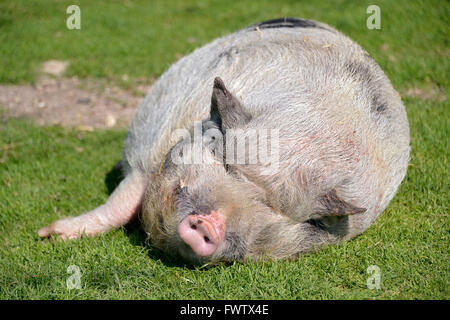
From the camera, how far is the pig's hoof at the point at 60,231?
457cm

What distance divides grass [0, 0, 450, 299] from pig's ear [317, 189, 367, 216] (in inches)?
20.7

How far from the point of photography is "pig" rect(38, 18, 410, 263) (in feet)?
11.2

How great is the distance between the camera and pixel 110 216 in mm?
4664

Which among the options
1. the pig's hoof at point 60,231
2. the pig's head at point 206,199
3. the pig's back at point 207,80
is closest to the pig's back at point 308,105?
the pig's back at point 207,80

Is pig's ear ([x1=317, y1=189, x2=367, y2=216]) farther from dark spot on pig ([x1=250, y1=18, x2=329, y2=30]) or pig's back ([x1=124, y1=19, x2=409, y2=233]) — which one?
dark spot on pig ([x1=250, y1=18, x2=329, y2=30])

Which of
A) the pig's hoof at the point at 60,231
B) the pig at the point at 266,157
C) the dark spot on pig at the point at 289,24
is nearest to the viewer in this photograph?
the pig at the point at 266,157

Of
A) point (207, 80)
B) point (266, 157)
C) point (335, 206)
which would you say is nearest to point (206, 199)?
point (266, 157)

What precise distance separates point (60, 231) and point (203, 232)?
1859 mm

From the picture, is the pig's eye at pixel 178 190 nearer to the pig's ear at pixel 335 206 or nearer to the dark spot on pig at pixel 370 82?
the pig's ear at pixel 335 206

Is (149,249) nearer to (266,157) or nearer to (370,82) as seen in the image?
(266,157)

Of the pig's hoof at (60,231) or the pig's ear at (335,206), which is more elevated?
the pig's ear at (335,206)

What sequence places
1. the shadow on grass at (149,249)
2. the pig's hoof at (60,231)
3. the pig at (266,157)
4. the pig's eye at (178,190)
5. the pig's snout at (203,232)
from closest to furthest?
1. the pig's snout at (203,232)
2. the pig at (266,157)
3. the pig's eye at (178,190)
4. the shadow on grass at (149,249)
5. the pig's hoof at (60,231)
